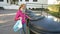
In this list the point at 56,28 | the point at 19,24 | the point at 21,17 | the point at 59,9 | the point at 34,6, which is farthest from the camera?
the point at 34,6

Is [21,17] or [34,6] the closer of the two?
[21,17]

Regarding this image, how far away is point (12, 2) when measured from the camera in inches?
1382

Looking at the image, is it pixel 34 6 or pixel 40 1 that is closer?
pixel 34 6

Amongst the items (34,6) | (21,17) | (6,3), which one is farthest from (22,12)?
(6,3)

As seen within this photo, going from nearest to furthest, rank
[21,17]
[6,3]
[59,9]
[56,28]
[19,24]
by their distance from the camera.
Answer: [56,28] → [19,24] → [21,17] → [59,9] → [6,3]

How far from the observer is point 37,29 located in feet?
10.2

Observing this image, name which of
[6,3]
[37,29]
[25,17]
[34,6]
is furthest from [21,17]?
[6,3]

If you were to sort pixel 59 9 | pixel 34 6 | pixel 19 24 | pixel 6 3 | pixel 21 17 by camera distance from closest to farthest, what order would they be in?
pixel 19 24, pixel 21 17, pixel 59 9, pixel 34 6, pixel 6 3

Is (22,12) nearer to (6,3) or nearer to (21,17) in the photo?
(21,17)

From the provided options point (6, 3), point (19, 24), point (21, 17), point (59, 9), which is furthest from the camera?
point (6, 3)

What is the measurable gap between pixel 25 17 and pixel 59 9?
12555 mm

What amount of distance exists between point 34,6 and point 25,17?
2360 cm

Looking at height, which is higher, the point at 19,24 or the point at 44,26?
the point at 44,26

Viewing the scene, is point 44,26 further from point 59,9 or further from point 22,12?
point 59,9
